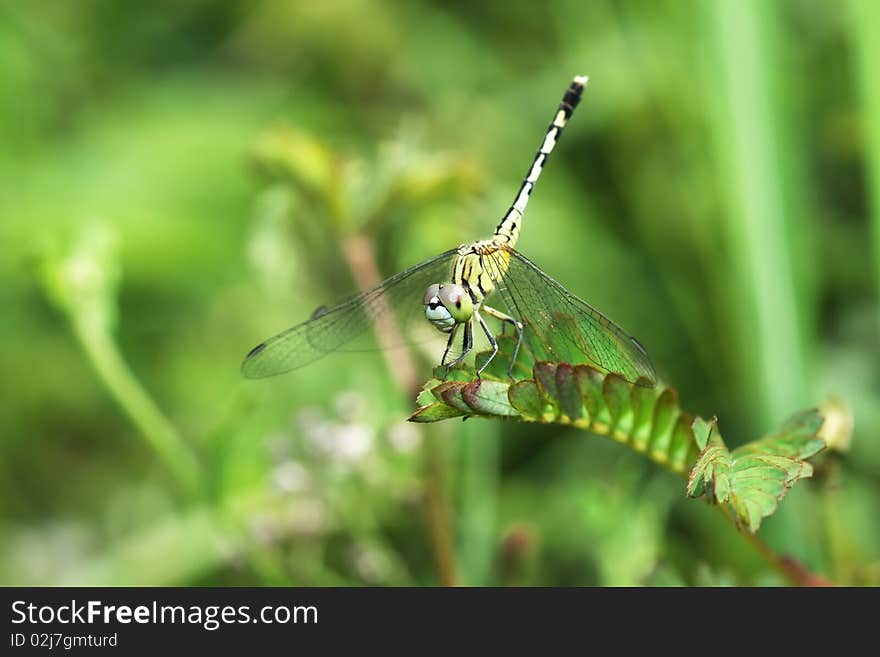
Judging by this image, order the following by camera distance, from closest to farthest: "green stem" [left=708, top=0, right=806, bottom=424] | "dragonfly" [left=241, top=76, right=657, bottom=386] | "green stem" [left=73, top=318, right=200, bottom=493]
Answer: "dragonfly" [left=241, top=76, right=657, bottom=386], "green stem" [left=73, top=318, right=200, bottom=493], "green stem" [left=708, top=0, right=806, bottom=424]

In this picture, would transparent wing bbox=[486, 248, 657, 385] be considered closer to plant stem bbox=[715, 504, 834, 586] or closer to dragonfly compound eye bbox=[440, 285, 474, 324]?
dragonfly compound eye bbox=[440, 285, 474, 324]

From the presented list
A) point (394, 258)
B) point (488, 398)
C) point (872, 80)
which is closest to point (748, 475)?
point (488, 398)

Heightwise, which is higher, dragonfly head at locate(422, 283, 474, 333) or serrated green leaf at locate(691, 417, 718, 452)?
dragonfly head at locate(422, 283, 474, 333)

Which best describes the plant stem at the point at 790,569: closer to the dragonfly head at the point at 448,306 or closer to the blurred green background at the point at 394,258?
the blurred green background at the point at 394,258

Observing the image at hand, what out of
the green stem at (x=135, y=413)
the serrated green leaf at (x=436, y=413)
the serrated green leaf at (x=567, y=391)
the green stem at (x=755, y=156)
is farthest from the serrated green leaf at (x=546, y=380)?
the green stem at (x=755, y=156)

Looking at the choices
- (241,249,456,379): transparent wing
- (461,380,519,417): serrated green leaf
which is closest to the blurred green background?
(241,249,456,379): transparent wing
